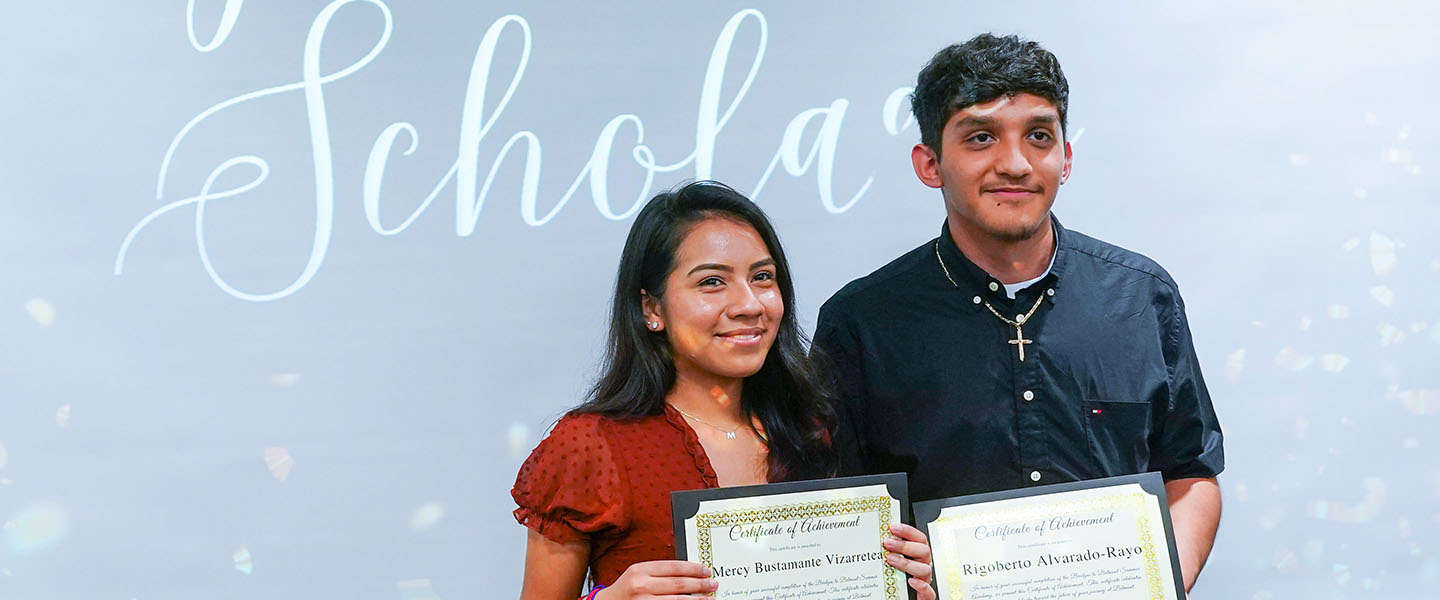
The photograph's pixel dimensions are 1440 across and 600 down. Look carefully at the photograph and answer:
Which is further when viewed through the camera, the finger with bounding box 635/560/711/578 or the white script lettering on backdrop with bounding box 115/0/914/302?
the white script lettering on backdrop with bounding box 115/0/914/302

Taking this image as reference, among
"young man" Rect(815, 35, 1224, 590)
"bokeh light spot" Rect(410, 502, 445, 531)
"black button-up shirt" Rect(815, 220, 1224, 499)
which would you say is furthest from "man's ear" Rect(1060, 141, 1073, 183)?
"bokeh light spot" Rect(410, 502, 445, 531)

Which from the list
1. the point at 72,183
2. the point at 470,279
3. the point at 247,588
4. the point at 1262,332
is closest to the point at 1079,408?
the point at 1262,332

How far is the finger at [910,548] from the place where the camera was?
1667 millimetres

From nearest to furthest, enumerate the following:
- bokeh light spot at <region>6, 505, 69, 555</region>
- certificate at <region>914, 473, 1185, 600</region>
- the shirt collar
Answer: certificate at <region>914, 473, 1185, 600</region>, the shirt collar, bokeh light spot at <region>6, 505, 69, 555</region>

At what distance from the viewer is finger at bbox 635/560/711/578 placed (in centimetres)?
159

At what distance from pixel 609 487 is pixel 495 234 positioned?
95 centimetres

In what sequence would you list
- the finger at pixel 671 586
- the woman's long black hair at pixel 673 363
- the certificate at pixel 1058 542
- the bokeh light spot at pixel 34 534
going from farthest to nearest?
the bokeh light spot at pixel 34 534 → the woman's long black hair at pixel 673 363 → the certificate at pixel 1058 542 → the finger at pixel 671 586

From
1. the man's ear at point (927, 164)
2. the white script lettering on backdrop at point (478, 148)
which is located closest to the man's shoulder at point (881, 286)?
the man's ear at point (927, 164)

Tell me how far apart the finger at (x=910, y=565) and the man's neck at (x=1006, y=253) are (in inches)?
21.0

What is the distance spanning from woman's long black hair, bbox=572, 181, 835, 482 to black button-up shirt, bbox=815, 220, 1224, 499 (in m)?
0.09

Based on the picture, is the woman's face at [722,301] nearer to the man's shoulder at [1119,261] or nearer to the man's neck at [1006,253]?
the man's neck at [1006,253]

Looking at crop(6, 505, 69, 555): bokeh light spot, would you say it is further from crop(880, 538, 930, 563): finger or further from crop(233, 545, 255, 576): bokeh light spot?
crop(880, 538, 930, 563): finger

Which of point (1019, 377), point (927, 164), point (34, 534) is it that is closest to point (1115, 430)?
point (1019, 377)

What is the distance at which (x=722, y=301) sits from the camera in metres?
1.79
